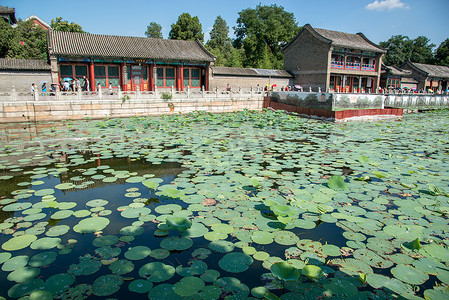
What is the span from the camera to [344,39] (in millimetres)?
25953

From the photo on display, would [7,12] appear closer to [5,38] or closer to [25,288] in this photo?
[5,38]

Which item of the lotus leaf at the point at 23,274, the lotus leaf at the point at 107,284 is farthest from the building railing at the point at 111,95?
the lotus leaf at the point at 107,284

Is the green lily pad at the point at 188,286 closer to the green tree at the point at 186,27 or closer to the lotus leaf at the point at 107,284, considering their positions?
the lotus leaf at the point at 107,284

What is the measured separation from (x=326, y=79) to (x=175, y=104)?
1446 cm

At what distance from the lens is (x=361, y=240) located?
2.87 meters

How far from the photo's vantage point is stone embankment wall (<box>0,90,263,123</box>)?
11.7 meters

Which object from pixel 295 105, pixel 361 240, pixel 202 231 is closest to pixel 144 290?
pixel 202 231

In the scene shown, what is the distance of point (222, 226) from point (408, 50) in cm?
5383

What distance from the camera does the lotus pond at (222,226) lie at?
2225 millimetres

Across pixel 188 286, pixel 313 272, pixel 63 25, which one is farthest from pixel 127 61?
pixel 313 272

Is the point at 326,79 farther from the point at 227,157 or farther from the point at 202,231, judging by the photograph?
the point at 202,231

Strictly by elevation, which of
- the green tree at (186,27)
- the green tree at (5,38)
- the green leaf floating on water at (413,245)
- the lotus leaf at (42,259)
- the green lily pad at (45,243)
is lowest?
the lotus leaf at (42,259)

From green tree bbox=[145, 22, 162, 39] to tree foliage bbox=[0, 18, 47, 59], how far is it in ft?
81.1

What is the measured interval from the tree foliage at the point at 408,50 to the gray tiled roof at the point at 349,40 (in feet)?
66.5
